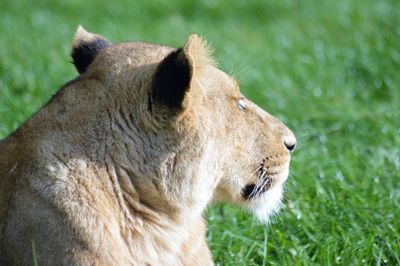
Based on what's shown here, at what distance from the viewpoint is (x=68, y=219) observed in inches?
127

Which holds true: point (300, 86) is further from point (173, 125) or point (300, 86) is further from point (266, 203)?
point (173, 125)

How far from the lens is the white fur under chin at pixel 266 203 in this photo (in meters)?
3.80

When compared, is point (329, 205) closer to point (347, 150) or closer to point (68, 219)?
point (347, 150)

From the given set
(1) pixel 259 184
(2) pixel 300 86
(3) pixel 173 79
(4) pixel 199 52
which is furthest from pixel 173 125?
(2) pixel 300 86

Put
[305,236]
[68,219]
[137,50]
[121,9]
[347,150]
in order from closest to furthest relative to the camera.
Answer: [68,219]
[137,50]
[305,236]
[347,150]
[121,9]

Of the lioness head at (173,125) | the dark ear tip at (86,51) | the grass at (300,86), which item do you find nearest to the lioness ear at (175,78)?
the lioness head at (173,125)

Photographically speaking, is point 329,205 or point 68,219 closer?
point 68,219

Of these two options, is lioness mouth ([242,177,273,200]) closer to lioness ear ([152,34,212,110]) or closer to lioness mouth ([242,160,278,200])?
lioness mouth ([242,160,278,200])

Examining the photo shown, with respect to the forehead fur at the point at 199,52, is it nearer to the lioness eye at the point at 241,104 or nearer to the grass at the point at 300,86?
the lioness eye at the point at 241,104

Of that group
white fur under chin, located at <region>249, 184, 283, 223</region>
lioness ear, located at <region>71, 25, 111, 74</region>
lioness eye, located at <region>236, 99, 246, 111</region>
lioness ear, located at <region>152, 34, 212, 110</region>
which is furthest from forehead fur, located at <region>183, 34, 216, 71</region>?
white fur under chin, located at <region>249, 184, 283, 223</region>

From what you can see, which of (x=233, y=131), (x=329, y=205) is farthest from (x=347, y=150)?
(x=233, y=131)

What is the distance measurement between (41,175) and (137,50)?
0.60 metres

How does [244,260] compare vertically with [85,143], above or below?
below

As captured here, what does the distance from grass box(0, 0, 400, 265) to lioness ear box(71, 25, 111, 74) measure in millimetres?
711
